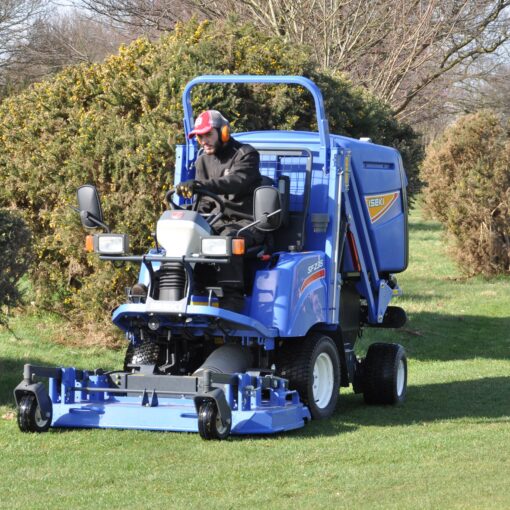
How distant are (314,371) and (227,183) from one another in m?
1.71

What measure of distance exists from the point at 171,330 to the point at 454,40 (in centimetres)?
1869

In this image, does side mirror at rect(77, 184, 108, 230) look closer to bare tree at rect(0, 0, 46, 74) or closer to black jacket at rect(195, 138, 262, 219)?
black jacket at rect(195, 138, 262, 219)

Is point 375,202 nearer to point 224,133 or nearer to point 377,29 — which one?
point 224,133

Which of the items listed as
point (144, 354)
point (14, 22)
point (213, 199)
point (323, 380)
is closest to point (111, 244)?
point (213, 199)

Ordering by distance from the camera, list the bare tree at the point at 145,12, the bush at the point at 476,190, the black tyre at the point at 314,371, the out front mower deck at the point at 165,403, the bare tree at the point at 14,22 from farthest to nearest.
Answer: the bare tree at the point at 14,22 → the bare tree at the point at 145,12 → the bush at the point at 476,190 → the black tyre at the point at 314,371 → the out front mower deck at the point at 165,403

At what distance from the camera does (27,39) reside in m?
37.8

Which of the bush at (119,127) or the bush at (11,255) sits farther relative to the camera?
the bush at (119,127)

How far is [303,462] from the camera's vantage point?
784 cm

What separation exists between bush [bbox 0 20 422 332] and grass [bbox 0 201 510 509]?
2.20 meters

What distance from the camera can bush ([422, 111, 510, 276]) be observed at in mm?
23297

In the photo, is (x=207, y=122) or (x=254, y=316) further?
(x=207, y=122)

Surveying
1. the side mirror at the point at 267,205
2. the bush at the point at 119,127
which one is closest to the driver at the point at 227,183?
the side mirror at the point at 267,205

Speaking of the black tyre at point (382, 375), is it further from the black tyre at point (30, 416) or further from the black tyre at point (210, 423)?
the black tyre at point (30, 416)

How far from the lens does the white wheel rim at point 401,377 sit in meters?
10.9
